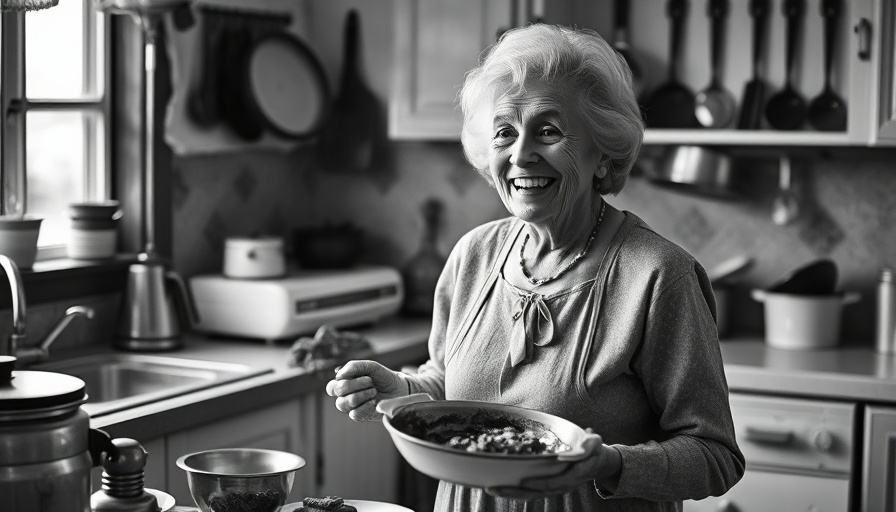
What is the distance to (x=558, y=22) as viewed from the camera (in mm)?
3354

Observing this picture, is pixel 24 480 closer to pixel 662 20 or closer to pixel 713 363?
pixel 713 363

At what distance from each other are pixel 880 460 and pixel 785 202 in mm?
900

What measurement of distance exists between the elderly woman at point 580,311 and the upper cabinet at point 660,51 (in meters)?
1.41

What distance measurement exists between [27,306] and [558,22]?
177cm

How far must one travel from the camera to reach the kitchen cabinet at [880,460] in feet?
9.01

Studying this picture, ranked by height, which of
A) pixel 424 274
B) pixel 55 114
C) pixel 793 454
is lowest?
pixel 793 454

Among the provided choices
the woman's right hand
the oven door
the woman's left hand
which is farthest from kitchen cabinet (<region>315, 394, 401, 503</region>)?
the woman's left hand

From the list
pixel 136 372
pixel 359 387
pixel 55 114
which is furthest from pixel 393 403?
pixel 55 114

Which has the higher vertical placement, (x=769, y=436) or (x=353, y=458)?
(x=769, y=436)

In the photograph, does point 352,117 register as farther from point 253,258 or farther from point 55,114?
point 55,114

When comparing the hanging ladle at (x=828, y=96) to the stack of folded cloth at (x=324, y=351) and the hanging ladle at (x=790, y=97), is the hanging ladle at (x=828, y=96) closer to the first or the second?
the hanging ladle at (x=790, y=97)

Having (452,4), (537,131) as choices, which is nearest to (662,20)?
(452,4)

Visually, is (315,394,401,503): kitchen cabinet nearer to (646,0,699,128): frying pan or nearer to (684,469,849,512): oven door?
(684,469,849,512): oven door

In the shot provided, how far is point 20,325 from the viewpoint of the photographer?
91.5 inches
